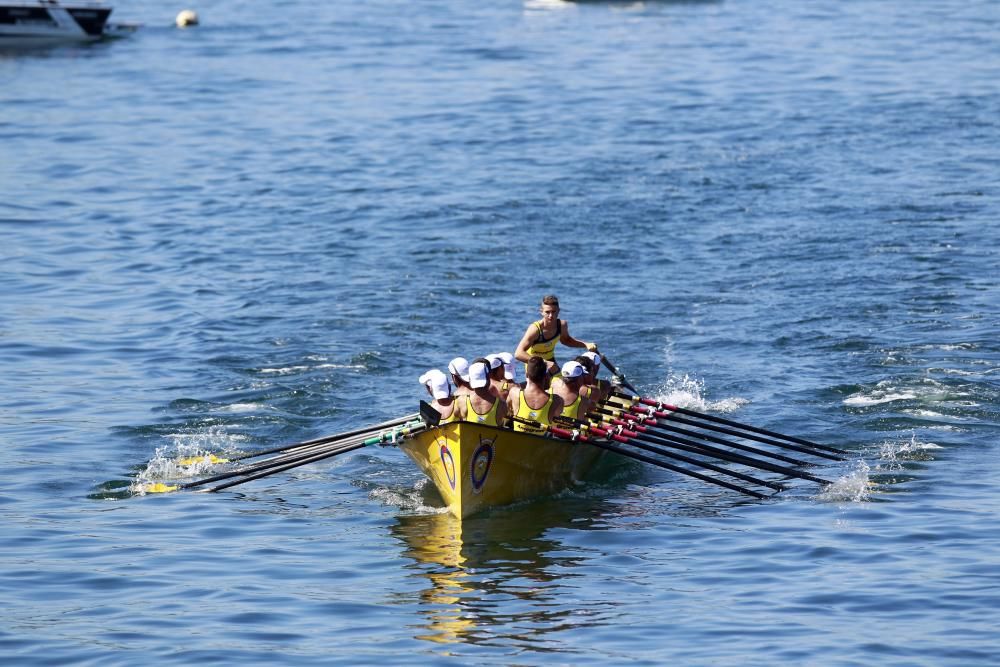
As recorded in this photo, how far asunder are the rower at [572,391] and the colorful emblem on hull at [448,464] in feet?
7.18

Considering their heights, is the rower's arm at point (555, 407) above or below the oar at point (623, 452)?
above

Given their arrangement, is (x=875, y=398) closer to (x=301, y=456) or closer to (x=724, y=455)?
(x=724, y=455)

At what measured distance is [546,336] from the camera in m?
20.2

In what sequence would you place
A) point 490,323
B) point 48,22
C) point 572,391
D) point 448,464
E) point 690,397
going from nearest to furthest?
point 448,464 < point 572,391 < point 690,397 < point 490,323 < point 48,22

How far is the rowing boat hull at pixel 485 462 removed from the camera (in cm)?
1661

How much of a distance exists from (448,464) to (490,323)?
8.68 m

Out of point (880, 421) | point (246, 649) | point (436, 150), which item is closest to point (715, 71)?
point (436, 150)

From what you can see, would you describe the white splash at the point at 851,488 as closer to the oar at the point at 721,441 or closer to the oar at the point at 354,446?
the oar at the point at 721,441

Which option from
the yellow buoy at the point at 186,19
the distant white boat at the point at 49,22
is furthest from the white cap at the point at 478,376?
the yellow buoy at the point at 186,19

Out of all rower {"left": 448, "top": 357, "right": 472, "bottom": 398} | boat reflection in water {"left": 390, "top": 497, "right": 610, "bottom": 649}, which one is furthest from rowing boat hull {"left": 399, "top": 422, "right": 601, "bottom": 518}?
rower {"left": 448, "top": 357, "right": 472, "bottom": 398}

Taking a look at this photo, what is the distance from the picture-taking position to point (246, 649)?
14.1 metres

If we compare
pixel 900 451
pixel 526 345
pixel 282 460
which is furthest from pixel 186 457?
pixel 900 451

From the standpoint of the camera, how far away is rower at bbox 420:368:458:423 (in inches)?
690

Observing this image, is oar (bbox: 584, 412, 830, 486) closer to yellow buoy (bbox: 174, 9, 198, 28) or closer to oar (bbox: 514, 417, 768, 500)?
oar (bbox: 514, 417, 768, 500)
